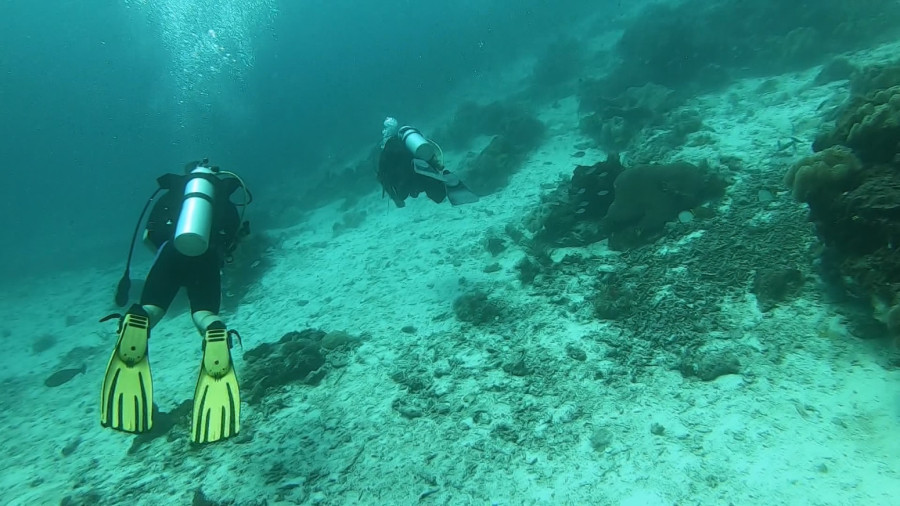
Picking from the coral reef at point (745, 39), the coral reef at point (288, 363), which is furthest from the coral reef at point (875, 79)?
the coral reef at point (288, 363)

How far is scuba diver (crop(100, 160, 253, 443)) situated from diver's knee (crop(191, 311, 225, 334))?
1cm

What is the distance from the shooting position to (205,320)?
168 inches

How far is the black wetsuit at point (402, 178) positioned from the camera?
723 cm

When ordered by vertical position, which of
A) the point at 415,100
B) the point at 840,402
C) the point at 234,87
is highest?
the point at 234,87

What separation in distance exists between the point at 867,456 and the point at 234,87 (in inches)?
2770

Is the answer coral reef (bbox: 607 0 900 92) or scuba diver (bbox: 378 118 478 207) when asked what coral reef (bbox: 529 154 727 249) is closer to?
scuba diver (bbox: 378 118 478 207)

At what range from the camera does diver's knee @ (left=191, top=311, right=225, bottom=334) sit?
13.6 feet

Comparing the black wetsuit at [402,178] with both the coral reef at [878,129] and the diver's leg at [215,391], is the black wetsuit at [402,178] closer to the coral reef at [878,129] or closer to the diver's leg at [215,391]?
the diver's leg at [215,391]

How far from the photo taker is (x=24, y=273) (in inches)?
933

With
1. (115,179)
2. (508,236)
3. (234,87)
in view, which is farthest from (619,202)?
(115,179)

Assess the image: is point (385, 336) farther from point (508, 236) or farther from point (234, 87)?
point (234, 87)

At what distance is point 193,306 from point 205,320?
0.45 meters

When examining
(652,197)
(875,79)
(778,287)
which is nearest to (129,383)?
(778,287)

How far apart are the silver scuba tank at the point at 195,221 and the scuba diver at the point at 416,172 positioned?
3.27m
